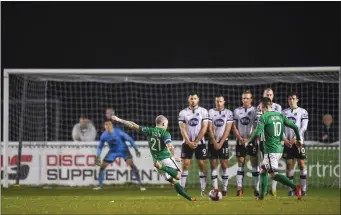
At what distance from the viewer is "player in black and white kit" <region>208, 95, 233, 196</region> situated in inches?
663

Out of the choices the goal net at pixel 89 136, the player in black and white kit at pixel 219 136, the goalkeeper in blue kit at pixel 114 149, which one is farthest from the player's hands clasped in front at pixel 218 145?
the goalkeeper in blue kit at pixel 114 149

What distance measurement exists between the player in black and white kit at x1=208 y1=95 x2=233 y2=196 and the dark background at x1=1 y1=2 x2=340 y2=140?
11.2m

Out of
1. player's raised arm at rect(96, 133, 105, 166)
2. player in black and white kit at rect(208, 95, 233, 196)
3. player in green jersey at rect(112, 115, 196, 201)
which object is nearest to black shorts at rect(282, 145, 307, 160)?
player in black and white kit at rect(208, 95, 233, 196)

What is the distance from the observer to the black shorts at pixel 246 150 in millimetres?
16438

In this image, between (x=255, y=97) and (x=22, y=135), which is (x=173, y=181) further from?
(x=255, y=97)

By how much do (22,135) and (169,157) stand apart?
8000 millimetres

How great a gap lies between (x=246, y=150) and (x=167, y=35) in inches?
567

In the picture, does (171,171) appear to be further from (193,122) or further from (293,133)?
(293,133)

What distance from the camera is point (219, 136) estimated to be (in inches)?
669

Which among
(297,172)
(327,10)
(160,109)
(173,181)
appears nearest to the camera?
(173,181)

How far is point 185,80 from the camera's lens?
21.6 m

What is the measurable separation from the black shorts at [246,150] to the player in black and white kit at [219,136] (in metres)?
0.32

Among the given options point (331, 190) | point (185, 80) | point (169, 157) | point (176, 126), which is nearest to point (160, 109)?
point (176, 126)

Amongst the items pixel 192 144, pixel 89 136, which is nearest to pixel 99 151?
pixel 89 136
